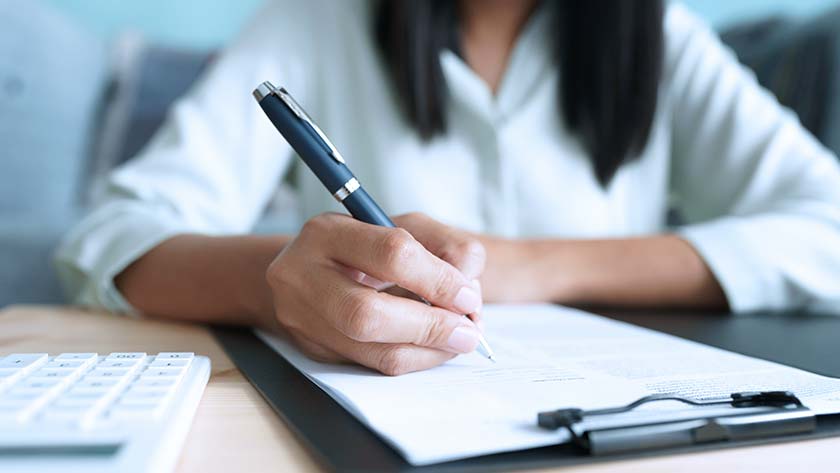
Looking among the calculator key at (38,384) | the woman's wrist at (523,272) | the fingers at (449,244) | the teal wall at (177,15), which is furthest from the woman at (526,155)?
the teal wall at (177,15)

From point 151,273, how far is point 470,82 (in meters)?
0.48

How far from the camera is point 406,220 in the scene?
18.4 inches

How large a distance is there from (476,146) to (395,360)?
0.56m

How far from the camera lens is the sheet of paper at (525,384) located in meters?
0.28

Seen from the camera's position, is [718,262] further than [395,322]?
Yes

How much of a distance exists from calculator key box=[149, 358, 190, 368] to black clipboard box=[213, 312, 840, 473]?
0.04 metres

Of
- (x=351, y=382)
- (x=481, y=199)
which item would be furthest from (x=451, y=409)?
(x=481, y=199)

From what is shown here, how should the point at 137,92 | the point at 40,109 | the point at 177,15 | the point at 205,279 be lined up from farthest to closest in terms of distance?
the point at 177,15 → the point at 137,92 → the point at 40,109 → the point at 205,279

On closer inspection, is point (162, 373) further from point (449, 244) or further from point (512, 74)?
point (512, 74)

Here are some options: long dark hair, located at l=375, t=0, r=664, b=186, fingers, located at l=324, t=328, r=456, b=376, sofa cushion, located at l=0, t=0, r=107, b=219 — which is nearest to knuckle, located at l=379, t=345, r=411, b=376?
fingers, located at l=324, t=328, r=456, b=376

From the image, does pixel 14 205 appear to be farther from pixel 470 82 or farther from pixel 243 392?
pixel 243 392

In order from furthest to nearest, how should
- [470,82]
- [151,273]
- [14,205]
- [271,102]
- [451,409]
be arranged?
[14,205] < [470,82] < [151,273] < [271,102] < [451,409]

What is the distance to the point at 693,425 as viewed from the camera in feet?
0.94

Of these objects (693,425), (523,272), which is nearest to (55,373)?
(693,425)
